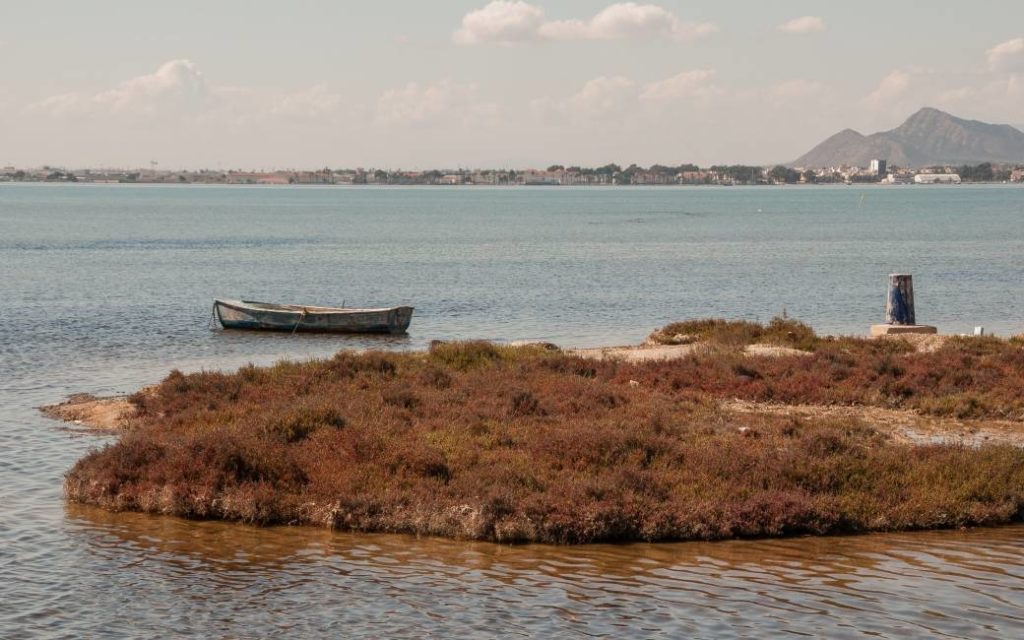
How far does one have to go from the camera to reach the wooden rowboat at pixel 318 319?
49.8 m

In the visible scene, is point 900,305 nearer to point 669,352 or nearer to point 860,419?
point 669,352

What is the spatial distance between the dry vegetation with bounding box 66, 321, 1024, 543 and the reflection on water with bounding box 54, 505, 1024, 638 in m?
0.45

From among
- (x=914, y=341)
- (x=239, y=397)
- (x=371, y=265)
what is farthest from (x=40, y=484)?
(x=371, y=265)

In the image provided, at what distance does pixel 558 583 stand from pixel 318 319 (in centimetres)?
3478

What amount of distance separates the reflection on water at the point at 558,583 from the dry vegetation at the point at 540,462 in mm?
454

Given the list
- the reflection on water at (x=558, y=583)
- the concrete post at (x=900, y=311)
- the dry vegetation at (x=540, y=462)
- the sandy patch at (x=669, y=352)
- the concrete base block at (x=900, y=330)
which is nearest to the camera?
the reflection on water at (x=558, y=583)

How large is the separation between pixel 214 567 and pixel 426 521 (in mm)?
3188

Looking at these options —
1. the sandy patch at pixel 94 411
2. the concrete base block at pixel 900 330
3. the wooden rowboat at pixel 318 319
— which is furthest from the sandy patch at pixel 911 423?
the wooden rowboat at pixel 318 319

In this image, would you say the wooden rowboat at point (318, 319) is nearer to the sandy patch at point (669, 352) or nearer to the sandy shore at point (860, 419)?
the sandy patch at point (669, 352)

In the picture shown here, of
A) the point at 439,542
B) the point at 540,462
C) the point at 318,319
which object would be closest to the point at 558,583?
the point at 439,542

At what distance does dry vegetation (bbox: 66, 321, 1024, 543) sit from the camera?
18750 millimetres

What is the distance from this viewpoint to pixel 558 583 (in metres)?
16.5

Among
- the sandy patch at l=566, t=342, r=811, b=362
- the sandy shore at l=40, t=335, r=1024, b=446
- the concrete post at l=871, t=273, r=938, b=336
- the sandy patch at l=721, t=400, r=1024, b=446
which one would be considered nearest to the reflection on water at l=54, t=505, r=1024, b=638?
the sandy patch at l=721, t=400, r=1024, b=446

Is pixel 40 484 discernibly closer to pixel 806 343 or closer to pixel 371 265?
pixel 806 343
